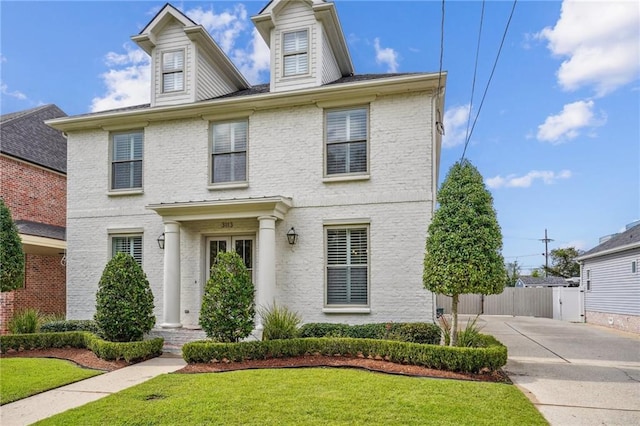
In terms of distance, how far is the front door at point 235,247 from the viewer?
11336 mm

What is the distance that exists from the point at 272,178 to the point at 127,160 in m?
4.45

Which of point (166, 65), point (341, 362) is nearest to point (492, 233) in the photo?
point (341, 362)

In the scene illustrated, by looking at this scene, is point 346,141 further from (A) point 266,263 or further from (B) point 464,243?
(B) point 464,243

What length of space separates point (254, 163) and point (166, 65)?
409 centimetres

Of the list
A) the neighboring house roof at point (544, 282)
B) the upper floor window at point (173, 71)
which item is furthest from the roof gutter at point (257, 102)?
the neighboring house roof at point (544, 282)

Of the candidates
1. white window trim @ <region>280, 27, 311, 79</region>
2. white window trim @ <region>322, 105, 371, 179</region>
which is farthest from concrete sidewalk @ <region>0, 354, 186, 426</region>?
white window trim @ <region>280, 27, 311, 79</region>

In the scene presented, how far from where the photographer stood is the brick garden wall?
13.4 m

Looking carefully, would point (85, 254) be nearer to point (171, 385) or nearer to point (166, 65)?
point (166, 65)

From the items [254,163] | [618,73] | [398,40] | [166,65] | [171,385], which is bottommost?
[171,385]

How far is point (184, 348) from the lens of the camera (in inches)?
334

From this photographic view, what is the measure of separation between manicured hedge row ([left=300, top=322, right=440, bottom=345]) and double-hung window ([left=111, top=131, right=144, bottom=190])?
652 cm

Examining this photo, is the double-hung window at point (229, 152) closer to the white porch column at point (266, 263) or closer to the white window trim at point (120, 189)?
the white porch column at point (266, 263)

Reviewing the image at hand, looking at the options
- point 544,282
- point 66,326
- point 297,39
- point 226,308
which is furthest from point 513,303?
point 66,326

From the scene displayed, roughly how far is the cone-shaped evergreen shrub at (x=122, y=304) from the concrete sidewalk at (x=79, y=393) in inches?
34.9
